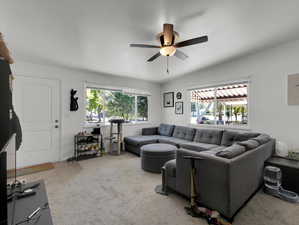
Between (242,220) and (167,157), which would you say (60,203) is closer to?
(167,157)

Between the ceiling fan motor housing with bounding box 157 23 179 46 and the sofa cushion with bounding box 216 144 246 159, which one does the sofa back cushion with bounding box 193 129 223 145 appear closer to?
the sofa cushion with bounding box 216 144 246 159

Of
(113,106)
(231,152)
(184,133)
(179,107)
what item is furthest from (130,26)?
(179,107)

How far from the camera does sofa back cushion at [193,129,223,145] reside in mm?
3850

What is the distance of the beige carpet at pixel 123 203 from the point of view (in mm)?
1781

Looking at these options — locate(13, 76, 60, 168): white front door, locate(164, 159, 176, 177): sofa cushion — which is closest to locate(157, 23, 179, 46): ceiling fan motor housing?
locate(164, 159, 176, 177): sofa cushion

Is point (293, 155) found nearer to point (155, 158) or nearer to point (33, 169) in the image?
point (155, 158)

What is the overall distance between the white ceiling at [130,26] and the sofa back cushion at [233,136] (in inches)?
75.1

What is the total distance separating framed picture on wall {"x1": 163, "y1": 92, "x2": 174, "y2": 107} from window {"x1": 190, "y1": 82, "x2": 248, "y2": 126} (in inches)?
34.1

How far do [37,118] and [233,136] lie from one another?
194 inches

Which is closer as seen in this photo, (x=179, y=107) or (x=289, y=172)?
(x=289, y=172)

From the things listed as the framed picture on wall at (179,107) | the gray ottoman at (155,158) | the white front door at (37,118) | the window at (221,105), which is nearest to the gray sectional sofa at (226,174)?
the gray ottoman at (155,158)

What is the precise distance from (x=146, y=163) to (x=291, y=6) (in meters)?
3.48

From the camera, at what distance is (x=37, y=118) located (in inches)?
144

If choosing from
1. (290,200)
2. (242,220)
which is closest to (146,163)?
(242,220)
